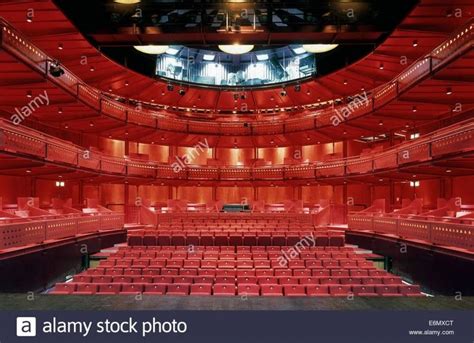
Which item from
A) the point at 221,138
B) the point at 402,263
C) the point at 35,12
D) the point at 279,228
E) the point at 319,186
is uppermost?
the point at 35,12

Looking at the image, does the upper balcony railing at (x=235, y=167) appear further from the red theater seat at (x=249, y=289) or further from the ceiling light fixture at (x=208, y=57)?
the ceiling light fixture at (x=208, y=57)

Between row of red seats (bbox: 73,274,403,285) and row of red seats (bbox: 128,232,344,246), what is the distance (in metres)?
5.62

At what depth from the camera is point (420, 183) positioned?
22.2m

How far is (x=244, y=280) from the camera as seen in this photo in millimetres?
8727

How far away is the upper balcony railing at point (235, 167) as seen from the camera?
12.4m

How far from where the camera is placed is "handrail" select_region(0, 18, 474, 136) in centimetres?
1116

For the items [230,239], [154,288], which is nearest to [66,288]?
[154,288]

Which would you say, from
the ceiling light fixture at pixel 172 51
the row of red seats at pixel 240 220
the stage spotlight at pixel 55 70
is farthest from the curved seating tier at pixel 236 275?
the ceiling light fixture at pixel 172 51

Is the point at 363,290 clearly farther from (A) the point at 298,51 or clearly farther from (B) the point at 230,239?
(A) the point at 298,51

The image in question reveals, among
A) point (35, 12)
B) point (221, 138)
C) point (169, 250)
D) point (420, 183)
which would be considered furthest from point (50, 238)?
point (420, 183)

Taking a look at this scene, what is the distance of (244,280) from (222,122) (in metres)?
20.0

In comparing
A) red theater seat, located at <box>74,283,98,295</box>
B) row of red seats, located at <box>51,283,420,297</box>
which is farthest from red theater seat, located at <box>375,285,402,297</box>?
A: red theater seat, located at <box>74,283,98,295</box>

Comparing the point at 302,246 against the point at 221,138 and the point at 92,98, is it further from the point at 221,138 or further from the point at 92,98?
the point at 221,138

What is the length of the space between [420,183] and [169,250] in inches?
669
